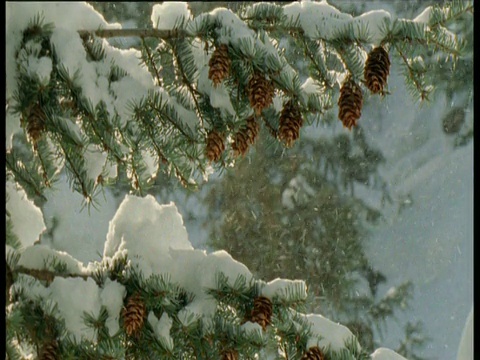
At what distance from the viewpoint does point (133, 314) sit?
2.19 feet

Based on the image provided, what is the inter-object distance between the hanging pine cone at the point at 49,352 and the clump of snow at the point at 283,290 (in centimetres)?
21

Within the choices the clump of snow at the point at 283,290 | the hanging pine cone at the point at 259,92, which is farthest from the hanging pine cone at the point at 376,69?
the clump of snow at the point at 283,290

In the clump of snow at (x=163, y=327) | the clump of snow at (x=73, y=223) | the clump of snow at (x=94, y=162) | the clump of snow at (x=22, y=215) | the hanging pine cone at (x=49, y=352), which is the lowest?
the clump of snow at (x=73, y=223)

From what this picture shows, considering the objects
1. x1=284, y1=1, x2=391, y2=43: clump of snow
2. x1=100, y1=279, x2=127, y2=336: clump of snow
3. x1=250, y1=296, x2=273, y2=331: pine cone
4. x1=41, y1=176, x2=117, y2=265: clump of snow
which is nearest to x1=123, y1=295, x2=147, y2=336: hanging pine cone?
x1=100, y1=279, x2=127, y2=336: clump of snow

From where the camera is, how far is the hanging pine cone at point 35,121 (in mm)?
679

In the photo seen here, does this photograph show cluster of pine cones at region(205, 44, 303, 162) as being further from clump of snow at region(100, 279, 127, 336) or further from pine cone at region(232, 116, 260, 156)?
clump of snow at region(100, 279, 127, 336)

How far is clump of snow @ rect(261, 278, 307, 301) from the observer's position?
721mm

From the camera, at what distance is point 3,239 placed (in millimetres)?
636

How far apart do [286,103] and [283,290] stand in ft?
0.65

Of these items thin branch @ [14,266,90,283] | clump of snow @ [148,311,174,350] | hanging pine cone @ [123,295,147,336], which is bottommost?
clump of snow @ [148,311,174,350]

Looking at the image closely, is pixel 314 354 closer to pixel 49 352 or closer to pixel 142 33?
pixel 49 352

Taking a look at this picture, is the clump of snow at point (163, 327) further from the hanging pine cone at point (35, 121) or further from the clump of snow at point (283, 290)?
the hanging pine cone at point (35, 121)

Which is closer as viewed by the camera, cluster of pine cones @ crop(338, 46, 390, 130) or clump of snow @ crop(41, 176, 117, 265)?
cluster of pine cones @ crop(338, 46, 390, 130)

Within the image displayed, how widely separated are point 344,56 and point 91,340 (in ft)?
1.27
